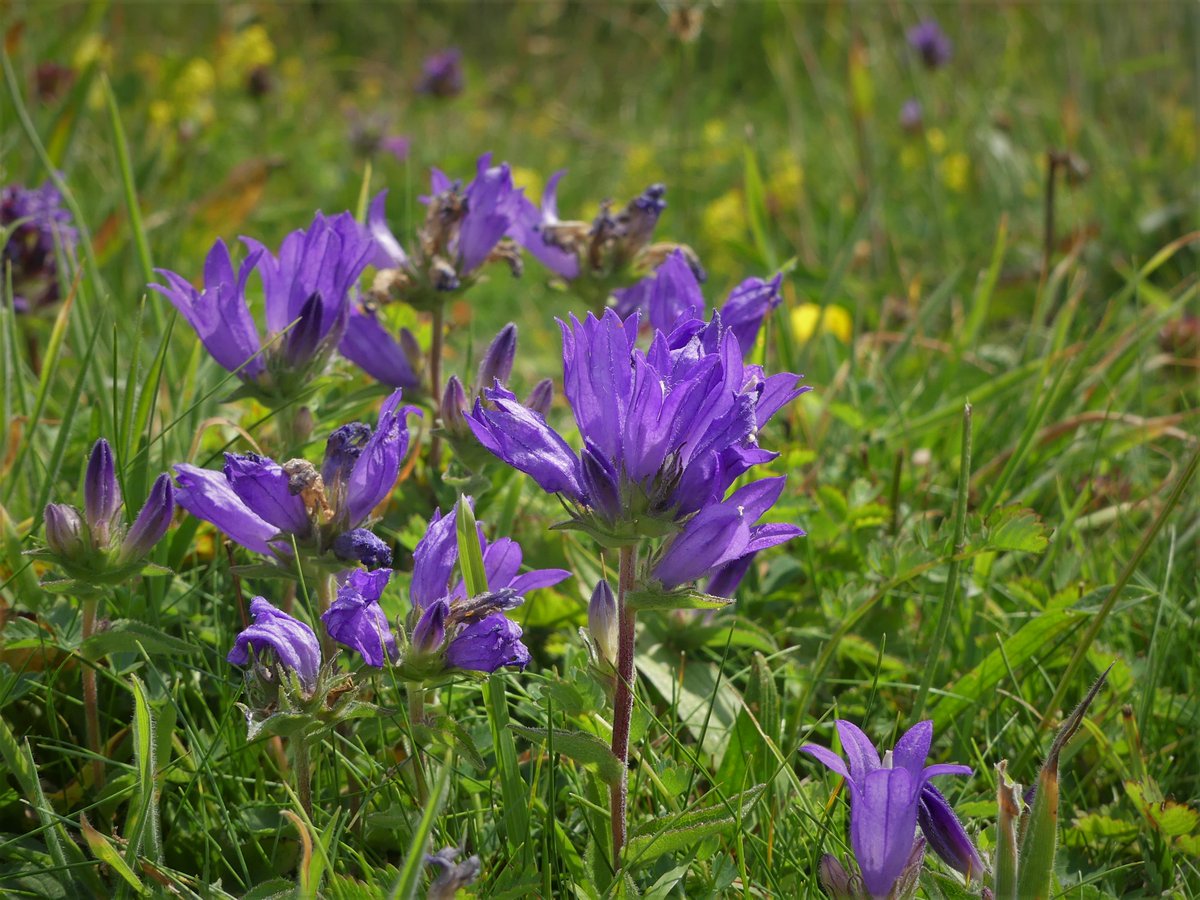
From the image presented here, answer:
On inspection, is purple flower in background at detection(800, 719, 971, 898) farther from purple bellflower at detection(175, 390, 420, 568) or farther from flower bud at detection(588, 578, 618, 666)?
purple bellflower at detection(175, 390, 420, 568)

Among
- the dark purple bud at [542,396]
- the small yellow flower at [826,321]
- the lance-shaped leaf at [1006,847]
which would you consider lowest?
the small yellow flower at [826,321]

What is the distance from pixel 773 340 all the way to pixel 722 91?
466 cm

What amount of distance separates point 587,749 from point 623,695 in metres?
0.09

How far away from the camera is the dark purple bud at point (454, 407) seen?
177 cm

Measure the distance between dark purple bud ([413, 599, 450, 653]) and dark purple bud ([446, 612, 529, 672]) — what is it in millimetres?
17

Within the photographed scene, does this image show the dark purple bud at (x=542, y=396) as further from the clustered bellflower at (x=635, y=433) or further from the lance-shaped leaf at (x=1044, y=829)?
the lance-shaped leaf at (x=1044, y=829)

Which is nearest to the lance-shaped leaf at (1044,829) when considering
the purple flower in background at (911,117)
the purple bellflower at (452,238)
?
the purple bellflower at (452,238)

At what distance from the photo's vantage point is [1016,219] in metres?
4.47

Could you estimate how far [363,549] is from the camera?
143cm

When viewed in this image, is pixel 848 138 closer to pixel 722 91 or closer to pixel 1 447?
pixel 722 91

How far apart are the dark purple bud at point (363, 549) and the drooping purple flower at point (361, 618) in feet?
0.17

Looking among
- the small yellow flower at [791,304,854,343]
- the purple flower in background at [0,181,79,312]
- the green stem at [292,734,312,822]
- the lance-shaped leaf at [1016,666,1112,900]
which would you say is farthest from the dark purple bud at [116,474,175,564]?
the small yellow flower at [791,304,854,343]

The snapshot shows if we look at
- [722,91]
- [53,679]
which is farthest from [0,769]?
[722,91]

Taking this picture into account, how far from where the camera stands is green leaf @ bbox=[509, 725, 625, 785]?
4.27 feet
